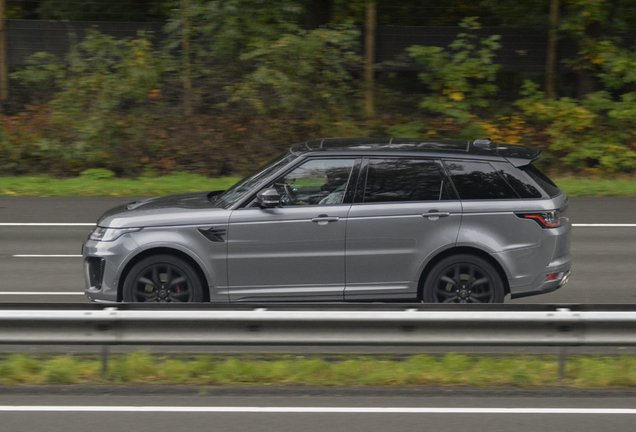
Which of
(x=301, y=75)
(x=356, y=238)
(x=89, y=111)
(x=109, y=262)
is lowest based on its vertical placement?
(x=109, y=262)

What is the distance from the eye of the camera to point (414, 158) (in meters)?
7.98

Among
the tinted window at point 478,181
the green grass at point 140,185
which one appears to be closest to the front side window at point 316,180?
the tinted window at point 478,181

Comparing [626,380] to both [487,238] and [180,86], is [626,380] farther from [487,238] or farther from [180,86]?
[180,86]

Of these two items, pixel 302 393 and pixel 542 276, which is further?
pixel 542 276

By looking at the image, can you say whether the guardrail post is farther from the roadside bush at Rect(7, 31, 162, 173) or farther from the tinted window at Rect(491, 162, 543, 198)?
the roadside bush at Rect(7, 31, 162, 173)

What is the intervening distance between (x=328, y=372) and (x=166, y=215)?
2400mm

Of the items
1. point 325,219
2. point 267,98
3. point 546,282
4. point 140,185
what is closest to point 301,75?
point 267,98

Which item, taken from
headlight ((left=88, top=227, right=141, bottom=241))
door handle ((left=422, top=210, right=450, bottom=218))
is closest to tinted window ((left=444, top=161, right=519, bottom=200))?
door handle ((left=422, top=210, right=450, bottom=218))

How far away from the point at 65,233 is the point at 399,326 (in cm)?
780

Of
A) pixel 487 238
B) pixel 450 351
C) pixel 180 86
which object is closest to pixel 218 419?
pixel 450 351

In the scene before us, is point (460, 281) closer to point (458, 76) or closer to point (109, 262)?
point (109, 262)

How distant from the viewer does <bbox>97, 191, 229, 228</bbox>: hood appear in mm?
7809

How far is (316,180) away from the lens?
7.96 meters

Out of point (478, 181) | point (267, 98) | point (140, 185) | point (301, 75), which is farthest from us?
point (267, 98)
